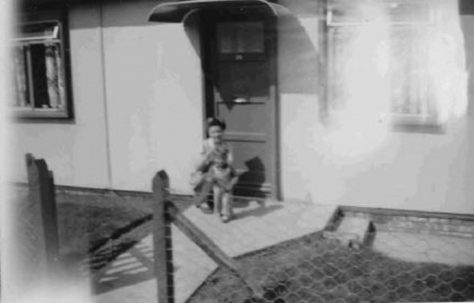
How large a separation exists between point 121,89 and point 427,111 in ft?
12.5

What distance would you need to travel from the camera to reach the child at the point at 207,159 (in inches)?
234

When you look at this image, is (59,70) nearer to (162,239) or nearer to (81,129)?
(81,129)

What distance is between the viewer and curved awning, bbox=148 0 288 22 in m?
5.62

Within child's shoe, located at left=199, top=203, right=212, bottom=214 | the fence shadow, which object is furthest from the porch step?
the fence shadow

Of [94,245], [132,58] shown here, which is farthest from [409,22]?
[94,245]

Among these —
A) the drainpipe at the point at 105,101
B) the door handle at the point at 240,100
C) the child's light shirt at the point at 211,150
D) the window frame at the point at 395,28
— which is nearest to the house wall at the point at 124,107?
the drainpipe at the point at 105,101

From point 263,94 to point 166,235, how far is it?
3.77m

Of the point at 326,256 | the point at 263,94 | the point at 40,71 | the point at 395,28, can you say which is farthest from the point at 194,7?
the point at 326,256

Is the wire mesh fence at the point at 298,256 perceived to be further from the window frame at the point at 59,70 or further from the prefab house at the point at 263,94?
the window frame at the point at 59,70

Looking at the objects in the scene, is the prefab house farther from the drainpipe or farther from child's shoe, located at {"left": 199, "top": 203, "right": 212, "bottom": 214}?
child's shoe, located at {"left": 199, "top": 203, "right": 212, "bottom": 214}

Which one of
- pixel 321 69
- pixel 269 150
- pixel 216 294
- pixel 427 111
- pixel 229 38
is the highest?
pixel 229 38

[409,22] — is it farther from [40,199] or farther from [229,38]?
[40,199]

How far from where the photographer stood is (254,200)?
21.2 ft

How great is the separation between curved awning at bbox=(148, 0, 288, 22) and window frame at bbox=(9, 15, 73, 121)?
4.98 feet
